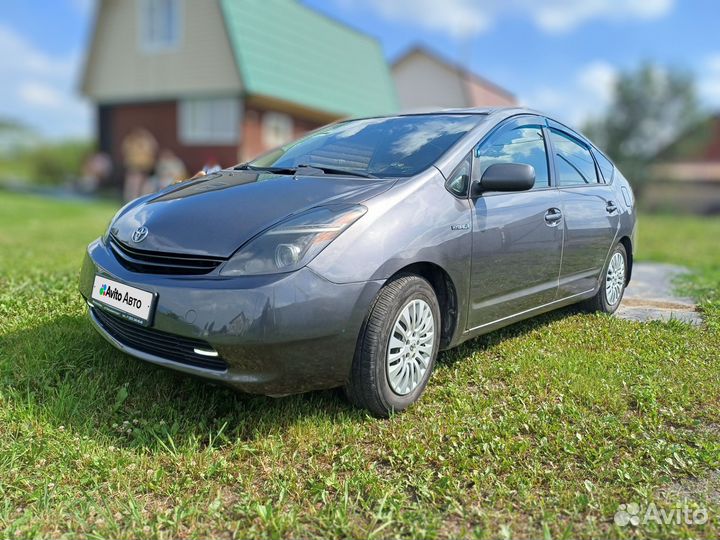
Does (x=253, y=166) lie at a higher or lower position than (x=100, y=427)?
higher

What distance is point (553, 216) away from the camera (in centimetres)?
→ 389

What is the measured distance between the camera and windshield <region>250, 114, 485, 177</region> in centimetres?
338

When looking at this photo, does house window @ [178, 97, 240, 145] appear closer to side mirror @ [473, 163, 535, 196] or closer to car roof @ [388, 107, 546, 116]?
car roof @ [388, 107, 546, 116]

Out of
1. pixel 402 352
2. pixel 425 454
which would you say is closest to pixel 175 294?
pixel 402 352

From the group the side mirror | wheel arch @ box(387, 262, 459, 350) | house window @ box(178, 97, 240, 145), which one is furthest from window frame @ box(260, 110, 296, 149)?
wheel arch @ box(387, 262, 459, 350)

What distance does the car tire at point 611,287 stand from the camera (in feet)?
15.5

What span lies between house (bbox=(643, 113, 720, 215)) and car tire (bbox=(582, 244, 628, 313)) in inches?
1213

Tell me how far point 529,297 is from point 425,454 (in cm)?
145

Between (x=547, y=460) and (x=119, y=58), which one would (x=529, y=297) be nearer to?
(x=547, y=460)

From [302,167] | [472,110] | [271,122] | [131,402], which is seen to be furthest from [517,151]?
[271,122]

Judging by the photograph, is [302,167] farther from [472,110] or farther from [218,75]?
[218,75]

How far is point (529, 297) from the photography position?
379 cm

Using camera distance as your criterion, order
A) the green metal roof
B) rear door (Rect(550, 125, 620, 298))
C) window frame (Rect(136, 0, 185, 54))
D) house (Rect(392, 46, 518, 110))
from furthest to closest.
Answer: house (Rect(392, 46, 518, 110))
window frame (Rect(136, 0, 185, 54))
the green metal roof
rear door (Rect(550, 125, 620, 298))

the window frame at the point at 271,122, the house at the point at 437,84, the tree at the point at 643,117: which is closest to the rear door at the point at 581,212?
the window frame at the point at 271,122
